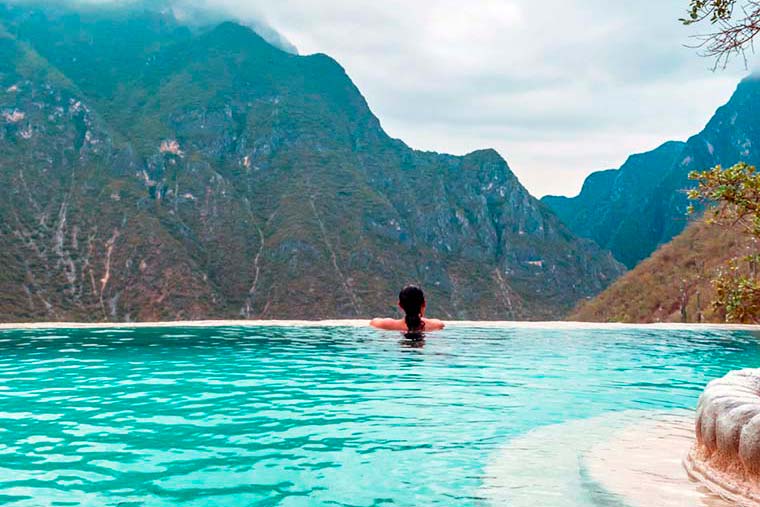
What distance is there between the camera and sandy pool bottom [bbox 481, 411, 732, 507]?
602 centimetres

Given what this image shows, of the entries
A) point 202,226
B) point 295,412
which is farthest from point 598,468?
point 202,226

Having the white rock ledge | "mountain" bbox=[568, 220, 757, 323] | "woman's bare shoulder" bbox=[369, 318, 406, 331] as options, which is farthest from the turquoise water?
"mountain" bbox=[568, 220, 757, 323]

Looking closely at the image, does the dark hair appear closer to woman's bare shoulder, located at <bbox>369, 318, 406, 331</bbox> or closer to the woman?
the woman

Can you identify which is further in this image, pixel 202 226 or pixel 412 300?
pixel 202 226

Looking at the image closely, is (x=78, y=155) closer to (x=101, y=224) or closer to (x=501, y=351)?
(x=101, y=224)

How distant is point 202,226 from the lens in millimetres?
153375

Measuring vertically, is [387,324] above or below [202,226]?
below

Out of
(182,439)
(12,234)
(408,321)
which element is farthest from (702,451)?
(12,234)

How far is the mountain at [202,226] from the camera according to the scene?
409 ft

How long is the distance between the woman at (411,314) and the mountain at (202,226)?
9817 centimetres

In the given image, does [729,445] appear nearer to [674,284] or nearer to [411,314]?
[411,314]

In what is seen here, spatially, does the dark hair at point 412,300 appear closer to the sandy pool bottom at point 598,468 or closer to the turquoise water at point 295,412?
the turquoise water at point 295,412

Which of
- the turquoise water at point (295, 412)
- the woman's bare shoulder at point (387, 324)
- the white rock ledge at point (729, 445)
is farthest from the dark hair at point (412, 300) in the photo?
the white rock ledge at point (729, 445)

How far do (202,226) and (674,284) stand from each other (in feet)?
367
